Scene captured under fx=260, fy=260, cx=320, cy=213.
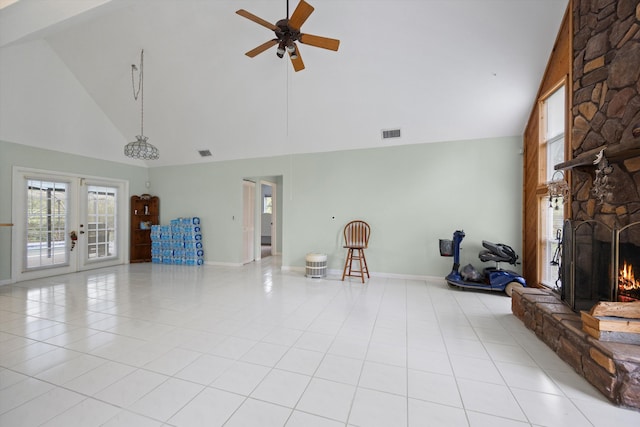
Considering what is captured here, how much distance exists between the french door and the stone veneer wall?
27.9 ft

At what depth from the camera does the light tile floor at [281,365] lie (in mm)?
1633

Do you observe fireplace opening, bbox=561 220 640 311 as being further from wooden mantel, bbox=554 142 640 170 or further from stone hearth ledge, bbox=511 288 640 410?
wooden mantel, bbox=554 142 640 170

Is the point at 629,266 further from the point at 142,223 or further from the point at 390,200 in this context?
the point at 142,223

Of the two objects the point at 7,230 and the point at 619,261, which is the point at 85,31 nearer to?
the point at 7,230

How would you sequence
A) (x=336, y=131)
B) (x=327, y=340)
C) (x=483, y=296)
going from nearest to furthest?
1. (x=327, y=340)
2. (x=483, y=296)
3. (x=336, y=131)

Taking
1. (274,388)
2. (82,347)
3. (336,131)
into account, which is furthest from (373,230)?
(82,347)

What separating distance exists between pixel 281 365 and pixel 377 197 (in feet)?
12.5

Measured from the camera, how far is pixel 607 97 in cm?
247

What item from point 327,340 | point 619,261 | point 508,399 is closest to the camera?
point 508,399

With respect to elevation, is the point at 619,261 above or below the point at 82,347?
above

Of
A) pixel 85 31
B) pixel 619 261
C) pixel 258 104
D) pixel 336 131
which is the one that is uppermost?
pixel 85 31

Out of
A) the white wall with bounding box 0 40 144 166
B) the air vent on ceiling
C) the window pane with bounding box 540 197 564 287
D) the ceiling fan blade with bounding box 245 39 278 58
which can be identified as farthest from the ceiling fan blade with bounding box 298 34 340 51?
the white wall with bounding box 0 40 144 166

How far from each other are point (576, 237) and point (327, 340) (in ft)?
8.73

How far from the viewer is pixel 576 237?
8.38ft
